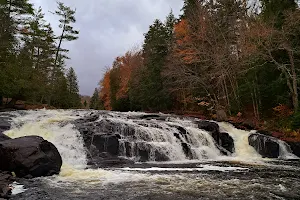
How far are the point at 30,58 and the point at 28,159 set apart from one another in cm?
2173

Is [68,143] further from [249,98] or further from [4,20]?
[249,98]

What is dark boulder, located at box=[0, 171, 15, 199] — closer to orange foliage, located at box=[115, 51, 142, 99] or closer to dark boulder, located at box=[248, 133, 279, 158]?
dark boulder, located at box=[248, 133, 279, 158]

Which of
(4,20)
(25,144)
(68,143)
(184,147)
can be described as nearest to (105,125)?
(68,143)

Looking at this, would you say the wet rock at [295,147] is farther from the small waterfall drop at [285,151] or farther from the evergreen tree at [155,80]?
the evergreen tree at [155,80]

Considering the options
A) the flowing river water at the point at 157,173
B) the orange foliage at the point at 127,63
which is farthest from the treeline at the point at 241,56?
the orange foliage at the point at 127,63

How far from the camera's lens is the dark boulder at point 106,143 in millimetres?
13680

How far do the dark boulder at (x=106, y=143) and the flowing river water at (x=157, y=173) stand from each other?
1.04 ft

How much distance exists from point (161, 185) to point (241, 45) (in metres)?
14.8

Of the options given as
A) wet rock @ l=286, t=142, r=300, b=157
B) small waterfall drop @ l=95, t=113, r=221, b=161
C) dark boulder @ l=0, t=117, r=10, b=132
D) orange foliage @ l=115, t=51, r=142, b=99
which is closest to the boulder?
small waterfall drop @ l=95, t=113, r=221, b=161

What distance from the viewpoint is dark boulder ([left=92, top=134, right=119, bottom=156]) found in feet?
44.9

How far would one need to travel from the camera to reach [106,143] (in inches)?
546

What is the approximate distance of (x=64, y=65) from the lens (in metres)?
41.3

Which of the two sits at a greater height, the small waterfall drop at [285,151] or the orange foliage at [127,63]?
the orange foliage at [127,63]

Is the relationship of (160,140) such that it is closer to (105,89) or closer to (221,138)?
(221,138)
